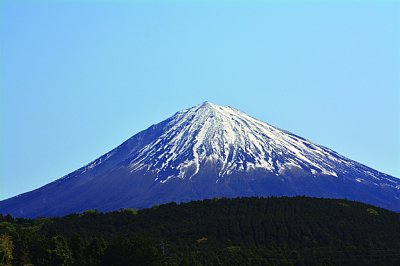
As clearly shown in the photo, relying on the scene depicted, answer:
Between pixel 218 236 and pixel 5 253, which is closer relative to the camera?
pixel 5 253

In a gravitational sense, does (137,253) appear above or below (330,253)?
above

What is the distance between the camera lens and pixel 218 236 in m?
135

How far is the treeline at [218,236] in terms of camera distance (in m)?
92.6

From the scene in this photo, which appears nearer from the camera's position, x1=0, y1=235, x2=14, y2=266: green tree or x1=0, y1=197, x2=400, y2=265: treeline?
x1=0, y1=235, x2=14, y2=266: green tree

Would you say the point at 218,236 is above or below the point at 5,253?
below

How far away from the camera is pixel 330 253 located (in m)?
121

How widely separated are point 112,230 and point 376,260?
43.8 metres

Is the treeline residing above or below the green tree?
below

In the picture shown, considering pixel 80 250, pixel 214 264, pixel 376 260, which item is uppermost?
pixel 80 250

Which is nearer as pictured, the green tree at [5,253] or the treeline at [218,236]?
the green tree at [5,253]

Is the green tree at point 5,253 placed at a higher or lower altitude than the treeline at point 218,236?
higher

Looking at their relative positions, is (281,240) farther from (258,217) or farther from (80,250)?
(80,250)

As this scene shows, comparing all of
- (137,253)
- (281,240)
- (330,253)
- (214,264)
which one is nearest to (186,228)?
(281,240)

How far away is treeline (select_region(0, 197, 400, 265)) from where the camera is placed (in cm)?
9256
